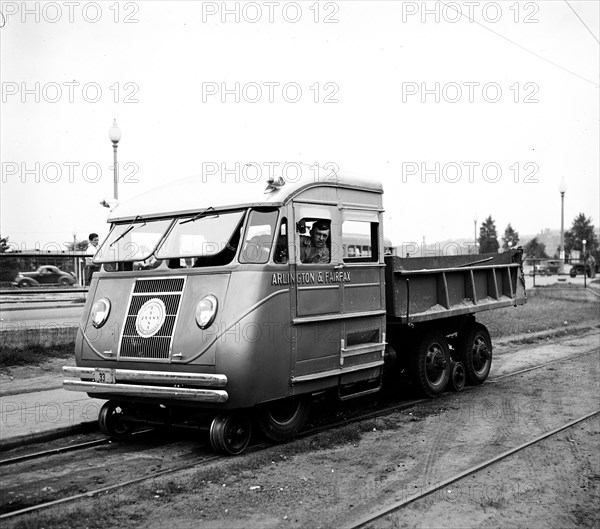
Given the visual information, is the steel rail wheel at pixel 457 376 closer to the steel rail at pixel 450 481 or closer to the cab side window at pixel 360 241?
the steel rail at pixel 450 481

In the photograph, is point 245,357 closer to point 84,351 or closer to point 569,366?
point 84,351

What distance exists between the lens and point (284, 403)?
801 centimetres

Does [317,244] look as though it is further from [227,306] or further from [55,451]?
[55,451]

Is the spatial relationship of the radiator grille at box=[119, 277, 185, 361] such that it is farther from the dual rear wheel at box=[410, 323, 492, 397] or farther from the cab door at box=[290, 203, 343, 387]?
the dual rear wheel at box=[410, 323, 492, 397]

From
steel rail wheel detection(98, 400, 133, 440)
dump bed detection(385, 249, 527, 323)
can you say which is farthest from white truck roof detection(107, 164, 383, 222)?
steel rail wheel detection(98, 400, 133, 440)

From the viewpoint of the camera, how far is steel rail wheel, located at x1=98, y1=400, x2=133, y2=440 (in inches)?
322

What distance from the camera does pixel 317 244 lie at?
27.1 feet

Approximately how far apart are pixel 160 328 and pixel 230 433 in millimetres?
1326

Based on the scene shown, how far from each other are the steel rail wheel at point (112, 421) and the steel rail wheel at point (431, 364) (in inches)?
172

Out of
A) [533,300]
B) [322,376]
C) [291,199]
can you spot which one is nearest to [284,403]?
[322,376]

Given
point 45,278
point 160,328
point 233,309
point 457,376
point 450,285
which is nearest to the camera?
point 233,309

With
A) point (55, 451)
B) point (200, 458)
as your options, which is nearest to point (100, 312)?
point (55, 451)

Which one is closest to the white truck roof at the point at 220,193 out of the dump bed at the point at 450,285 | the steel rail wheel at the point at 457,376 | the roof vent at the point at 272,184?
the roof vent at the point at 272,184

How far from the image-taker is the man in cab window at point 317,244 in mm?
8047
